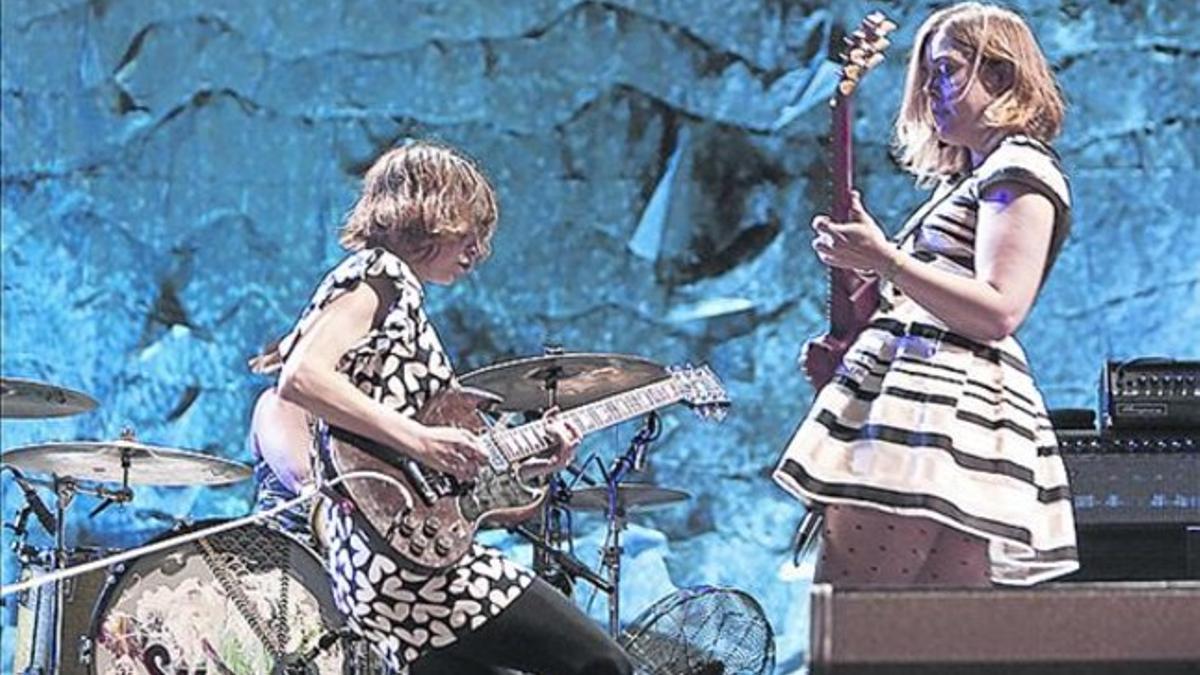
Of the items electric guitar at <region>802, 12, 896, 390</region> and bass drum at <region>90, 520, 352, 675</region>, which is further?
bass drum at <region>90, 520, 352, 675</region>

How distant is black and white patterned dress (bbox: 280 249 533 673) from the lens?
2.66 m

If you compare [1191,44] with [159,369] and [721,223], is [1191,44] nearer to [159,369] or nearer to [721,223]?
[721,223]

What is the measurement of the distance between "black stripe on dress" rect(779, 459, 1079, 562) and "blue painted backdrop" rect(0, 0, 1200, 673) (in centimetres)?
315

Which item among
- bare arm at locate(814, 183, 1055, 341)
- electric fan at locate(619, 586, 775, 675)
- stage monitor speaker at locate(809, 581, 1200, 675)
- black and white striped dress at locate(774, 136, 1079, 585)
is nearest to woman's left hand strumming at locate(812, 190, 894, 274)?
bare arm at locate(814, 183, 1055, 341)

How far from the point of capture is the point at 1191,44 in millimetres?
5508

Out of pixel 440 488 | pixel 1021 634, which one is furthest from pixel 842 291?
pixel 1021 634

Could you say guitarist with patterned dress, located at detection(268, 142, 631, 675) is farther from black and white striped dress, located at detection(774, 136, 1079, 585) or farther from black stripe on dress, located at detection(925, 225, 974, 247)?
black stripe on dress, located at detection(925, 225, 974, 247)

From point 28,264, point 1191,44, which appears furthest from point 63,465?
point 1191,44

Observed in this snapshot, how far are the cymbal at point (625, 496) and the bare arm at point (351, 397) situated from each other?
2.13m

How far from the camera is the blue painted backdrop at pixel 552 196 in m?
5.49

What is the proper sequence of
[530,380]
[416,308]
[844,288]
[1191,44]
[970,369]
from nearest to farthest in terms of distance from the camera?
[970,369] < [844,288] < [416,308] < [530,380] < [1191,44]

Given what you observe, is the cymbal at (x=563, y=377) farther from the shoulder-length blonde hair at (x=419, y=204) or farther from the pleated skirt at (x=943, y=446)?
the pleated skirt at (x=943, y=446)

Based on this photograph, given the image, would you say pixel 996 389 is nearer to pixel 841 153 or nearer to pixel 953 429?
pixel 953 429

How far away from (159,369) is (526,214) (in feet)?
4.37
